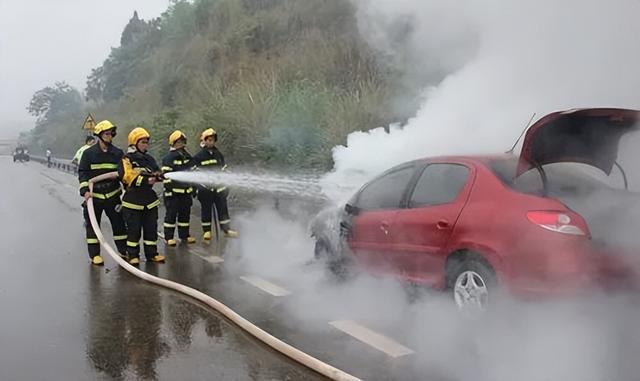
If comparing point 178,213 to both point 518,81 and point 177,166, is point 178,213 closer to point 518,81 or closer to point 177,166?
point 177,166

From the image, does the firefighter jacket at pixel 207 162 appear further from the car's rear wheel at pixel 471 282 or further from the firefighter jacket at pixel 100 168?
the car's rear wheel at pixel 471 282

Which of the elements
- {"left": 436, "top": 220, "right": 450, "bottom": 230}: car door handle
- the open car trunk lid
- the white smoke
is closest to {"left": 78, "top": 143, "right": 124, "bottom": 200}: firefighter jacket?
the white smoke

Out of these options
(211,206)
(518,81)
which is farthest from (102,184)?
(518,81)

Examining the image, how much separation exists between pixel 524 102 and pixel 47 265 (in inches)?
244

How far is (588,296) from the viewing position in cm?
423

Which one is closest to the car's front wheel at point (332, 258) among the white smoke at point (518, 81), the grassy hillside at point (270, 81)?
the white smoke at point (518, 81)

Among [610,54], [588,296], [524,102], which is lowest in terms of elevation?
[588,296]

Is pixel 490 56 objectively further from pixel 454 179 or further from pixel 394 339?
pixel 394 339

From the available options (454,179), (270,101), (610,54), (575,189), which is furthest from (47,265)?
(270,101)

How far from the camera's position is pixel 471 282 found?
4762 millimetres

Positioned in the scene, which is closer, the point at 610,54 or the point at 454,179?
the point at 454,179

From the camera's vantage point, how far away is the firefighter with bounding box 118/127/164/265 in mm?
7821

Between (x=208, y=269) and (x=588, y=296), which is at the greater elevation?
(x=588, y=296)

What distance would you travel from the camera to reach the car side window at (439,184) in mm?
5074
